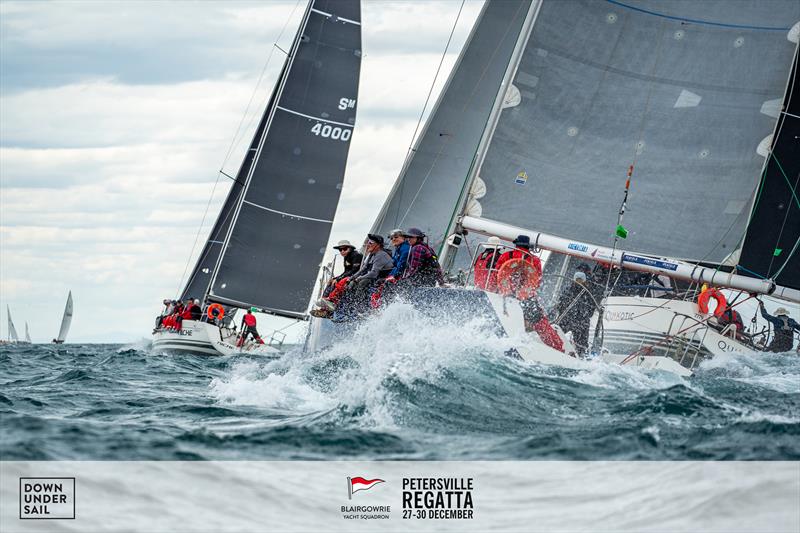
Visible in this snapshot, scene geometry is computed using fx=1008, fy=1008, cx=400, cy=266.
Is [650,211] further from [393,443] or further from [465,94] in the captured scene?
[393,443]

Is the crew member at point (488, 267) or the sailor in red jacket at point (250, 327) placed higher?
the crew member at point (488, 267)

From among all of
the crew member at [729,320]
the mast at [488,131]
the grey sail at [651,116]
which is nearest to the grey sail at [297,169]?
the mast at [488,131]

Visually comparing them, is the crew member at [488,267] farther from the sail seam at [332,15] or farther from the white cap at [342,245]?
the sail seam at [332,15]

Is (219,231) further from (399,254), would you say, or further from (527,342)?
(527,342)

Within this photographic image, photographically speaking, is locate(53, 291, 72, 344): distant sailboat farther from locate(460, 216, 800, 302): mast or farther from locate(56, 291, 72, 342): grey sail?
locate(460, 216, 800, 302): mast

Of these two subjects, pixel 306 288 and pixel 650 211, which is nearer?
pixel 650 211

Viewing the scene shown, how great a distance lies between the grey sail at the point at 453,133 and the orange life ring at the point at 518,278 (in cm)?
396

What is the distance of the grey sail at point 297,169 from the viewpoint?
21453 millimetres

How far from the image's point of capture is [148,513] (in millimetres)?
4266

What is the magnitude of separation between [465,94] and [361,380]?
7.49 m

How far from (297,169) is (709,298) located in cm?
1202

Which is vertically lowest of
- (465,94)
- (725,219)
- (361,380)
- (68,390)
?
(68,390)

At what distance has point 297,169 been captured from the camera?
21594mm

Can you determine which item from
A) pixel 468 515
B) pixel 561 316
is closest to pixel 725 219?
pixel 561 316
